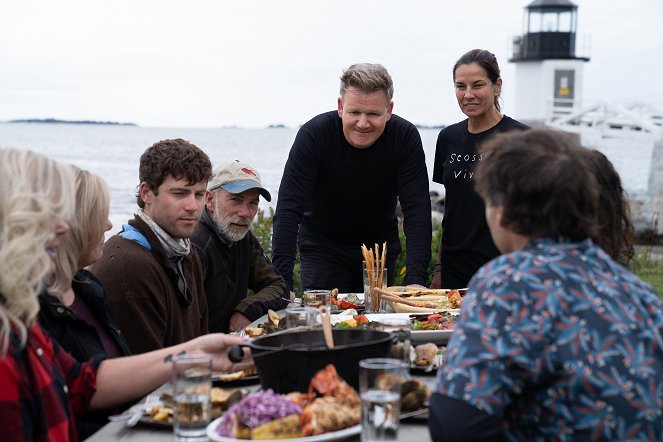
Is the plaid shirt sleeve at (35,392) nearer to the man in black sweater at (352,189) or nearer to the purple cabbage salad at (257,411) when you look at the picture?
the purple cabbage salad at (257,411)

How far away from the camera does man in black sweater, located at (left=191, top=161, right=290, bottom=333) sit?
4699mm

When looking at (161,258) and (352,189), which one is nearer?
(161,258)

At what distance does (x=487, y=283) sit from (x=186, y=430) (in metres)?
0.81

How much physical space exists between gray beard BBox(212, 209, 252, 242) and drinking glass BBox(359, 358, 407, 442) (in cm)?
276

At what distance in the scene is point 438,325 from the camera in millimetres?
3539

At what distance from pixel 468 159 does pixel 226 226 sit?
1421 mm

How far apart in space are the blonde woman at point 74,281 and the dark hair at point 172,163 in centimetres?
111

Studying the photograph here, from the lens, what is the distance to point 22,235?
7.20ft

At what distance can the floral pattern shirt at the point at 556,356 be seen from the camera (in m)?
1.82

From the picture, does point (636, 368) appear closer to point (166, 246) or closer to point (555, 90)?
point (166, 246)

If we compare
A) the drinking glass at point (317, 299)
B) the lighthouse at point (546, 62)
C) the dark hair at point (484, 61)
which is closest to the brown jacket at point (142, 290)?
the drinking glass at point (317, 299)

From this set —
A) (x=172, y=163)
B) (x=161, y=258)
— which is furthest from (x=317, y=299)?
(x=172, y=163)

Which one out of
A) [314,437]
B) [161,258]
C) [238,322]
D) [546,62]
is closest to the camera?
[314,437]

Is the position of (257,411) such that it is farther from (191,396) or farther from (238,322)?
(238,322)
